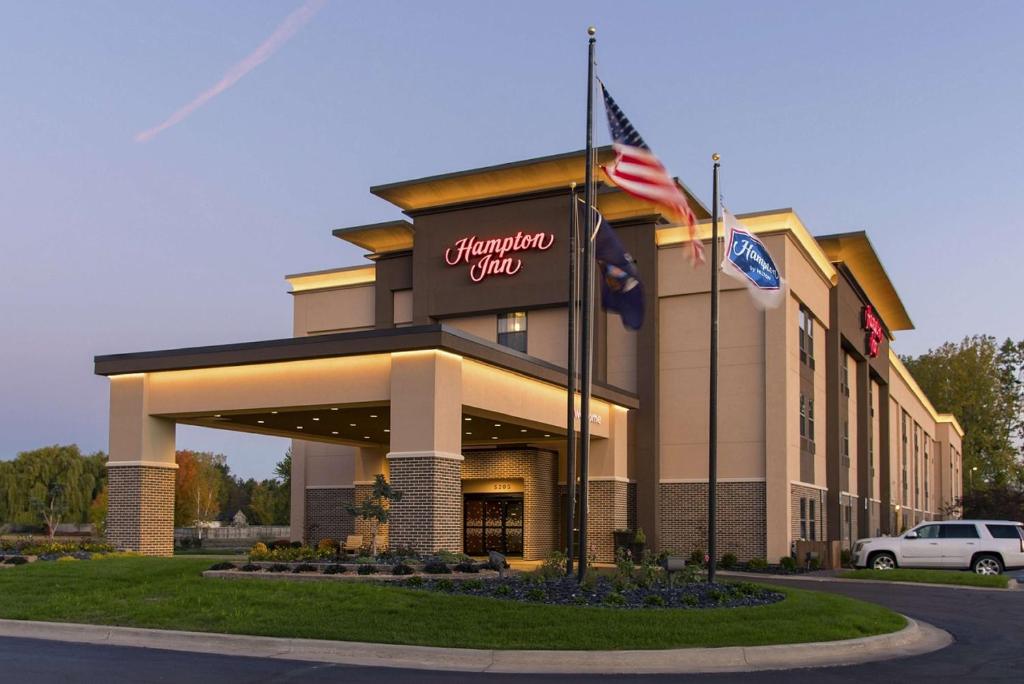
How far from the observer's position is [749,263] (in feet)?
78.4

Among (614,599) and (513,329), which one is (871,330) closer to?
(513,329)

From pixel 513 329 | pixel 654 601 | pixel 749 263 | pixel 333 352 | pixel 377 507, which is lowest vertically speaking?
pixel 654 601

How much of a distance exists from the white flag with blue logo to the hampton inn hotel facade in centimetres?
699

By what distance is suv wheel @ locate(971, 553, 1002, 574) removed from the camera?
33375 millimetres

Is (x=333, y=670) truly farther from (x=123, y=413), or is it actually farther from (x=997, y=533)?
(x=997, y=533)

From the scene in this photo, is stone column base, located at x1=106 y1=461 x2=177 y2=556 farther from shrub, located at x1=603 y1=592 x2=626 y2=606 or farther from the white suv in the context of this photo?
the white suv

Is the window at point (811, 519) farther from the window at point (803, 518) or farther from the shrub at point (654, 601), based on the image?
the shrub at point (654, 601)

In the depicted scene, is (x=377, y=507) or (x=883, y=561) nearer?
(x=377, y=507)

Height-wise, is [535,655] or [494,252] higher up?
[494,252]

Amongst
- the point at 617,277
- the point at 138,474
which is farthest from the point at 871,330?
the point at 138,474

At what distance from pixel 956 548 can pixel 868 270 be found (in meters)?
20.2

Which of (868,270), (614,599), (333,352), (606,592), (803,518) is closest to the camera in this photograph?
(614,599)

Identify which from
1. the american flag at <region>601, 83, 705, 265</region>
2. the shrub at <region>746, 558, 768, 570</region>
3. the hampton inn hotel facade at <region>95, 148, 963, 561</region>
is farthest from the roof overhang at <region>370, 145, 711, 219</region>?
the american flag at <region>601, 83, 705, 265</region>

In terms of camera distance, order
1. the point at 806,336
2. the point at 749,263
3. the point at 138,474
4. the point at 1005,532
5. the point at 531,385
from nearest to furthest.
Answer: the point at 749,263 → the point at 138,474 → the point at 531,385 → the point at 1005,532 → the point at 806,336
